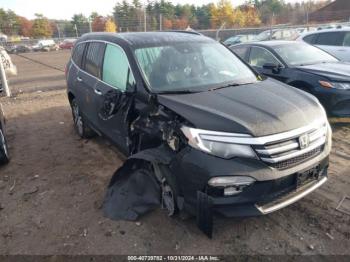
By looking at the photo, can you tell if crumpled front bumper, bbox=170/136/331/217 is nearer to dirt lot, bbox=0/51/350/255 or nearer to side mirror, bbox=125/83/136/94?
dirt lot, bbox=0/51/350/255

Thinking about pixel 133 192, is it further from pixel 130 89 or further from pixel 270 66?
pixel 270 66

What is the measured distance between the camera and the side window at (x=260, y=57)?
6.92 meters

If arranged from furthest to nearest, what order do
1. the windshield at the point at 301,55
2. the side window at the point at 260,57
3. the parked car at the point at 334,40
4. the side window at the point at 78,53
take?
the parked car at the point at 334,40 → the side window at the point at 260,57 → the windshield at the point at 301,55 → the side window at the point at 78,53

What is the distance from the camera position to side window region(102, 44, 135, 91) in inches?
158

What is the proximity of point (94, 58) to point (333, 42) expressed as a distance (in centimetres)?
799

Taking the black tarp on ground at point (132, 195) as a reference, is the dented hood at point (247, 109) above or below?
above

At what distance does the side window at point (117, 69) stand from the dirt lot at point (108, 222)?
4.34 ft

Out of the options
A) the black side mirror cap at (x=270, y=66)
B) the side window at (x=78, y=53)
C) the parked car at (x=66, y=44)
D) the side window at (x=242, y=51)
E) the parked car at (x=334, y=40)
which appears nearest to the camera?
the side window at (x=78, y=53)

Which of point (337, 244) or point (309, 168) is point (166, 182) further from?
point (337, 244)

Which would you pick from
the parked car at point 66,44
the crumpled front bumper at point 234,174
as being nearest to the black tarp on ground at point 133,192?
the crumpled front bumper at point 234,174

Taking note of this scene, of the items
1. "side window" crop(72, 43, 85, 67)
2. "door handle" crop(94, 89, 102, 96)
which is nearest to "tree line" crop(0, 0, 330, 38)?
"side window" crop(72, 43, 85, 67)

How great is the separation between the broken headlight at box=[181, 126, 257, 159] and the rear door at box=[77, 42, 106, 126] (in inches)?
90.2

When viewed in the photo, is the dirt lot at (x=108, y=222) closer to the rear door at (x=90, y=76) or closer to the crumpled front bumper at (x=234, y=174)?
the crumpled front bumper at (x=234, y=174)

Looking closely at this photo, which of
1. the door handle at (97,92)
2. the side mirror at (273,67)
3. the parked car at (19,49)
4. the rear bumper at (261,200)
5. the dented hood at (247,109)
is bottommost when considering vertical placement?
the parked car at (19,49)
